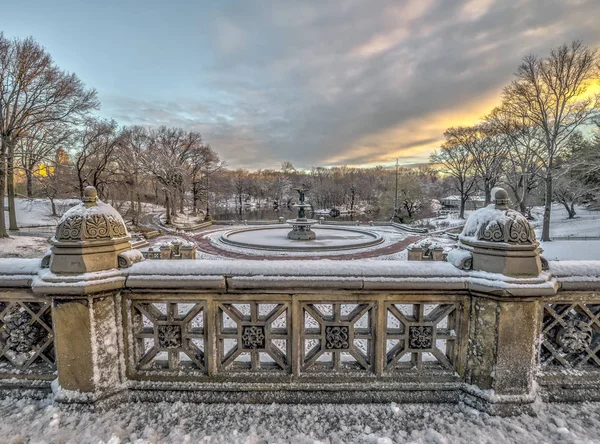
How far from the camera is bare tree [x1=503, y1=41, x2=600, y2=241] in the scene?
59.6 feet

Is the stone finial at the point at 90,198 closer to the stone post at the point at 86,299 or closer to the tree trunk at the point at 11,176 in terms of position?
the stone post at the point at 86,299

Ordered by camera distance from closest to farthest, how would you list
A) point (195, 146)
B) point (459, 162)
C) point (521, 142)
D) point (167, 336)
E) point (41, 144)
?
point (167, 336)
point (41, 144)
point (521, 142)
point (459, 162)
point (195, 146)

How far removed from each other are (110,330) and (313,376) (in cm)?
173

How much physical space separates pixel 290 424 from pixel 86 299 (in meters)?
1.86

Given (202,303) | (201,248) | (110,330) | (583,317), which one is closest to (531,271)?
(583,317)

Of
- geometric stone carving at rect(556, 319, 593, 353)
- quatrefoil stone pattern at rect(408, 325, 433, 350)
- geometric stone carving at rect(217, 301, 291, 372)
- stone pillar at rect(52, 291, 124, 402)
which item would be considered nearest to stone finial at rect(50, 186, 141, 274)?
stone pillar at rect(52, 291, 124, 402)

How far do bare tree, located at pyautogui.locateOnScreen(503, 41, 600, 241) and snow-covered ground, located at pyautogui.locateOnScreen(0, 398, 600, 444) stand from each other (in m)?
23.3

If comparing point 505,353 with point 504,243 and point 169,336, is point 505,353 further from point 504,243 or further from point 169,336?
point 169,336

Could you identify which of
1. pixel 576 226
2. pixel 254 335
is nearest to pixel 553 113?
pixel 576 226

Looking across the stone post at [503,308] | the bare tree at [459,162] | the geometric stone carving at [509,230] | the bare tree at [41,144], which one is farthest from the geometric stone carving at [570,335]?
the bare tree at [459,162]

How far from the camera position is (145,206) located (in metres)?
48.8

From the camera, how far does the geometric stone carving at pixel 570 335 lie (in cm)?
A: 247

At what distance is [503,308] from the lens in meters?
2.33

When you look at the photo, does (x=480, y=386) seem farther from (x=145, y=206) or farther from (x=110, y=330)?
(x=145, y=206)
